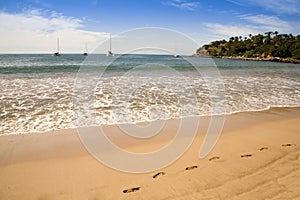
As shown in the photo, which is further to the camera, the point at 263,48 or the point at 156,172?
the point at 263,48

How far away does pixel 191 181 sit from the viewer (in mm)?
3551

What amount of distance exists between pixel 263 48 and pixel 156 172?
95824 mm

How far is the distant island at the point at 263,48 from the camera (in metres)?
76.6

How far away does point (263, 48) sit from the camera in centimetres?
8794

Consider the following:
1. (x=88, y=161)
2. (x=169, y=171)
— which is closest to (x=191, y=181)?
(x=169, y=171)

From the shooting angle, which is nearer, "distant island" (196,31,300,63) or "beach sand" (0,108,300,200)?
"beach sand" (0,108,300,200)

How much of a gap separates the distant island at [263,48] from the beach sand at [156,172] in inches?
2406

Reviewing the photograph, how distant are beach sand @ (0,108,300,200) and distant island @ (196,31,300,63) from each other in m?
61.1

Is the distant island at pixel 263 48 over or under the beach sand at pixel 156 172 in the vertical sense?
over

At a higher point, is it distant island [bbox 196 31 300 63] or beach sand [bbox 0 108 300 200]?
distant island [bbox 196 31 300 63]

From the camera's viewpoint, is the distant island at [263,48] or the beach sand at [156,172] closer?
the beach sand at [156,172]

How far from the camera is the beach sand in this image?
3.28 m

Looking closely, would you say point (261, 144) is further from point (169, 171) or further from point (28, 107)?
point (28, 107)

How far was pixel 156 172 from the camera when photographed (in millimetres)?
3947
